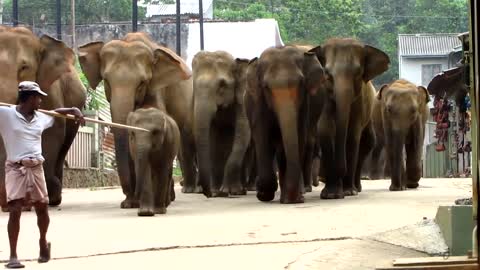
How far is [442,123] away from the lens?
2586cm

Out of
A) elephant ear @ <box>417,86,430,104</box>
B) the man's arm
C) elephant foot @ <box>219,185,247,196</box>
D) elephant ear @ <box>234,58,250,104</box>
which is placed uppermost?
elephant ear @ <box>234,58,250,104</box>

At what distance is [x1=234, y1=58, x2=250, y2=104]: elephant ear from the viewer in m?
15.6

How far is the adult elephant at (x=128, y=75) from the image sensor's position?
12867 millimetres

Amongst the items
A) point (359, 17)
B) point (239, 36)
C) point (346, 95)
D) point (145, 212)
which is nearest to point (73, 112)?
point (145, 212)

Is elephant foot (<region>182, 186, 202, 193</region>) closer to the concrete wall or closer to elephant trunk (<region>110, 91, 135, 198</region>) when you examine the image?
elephant trunk (<region>110, 91, 135, 198</region>)

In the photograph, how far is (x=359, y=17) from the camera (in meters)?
61.5

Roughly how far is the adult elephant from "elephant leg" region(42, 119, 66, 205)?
2.60ft

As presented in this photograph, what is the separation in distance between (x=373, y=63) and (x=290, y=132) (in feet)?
8.59

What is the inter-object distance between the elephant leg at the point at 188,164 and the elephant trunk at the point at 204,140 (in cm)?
157

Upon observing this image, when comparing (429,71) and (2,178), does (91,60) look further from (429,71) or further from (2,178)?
(429,71)

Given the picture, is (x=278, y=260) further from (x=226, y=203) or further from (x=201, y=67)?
(x=201, y=67)

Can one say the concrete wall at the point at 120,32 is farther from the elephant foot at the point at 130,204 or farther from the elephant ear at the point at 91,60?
the elephant foot at the point at 130,204

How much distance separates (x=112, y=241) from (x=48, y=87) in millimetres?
4379

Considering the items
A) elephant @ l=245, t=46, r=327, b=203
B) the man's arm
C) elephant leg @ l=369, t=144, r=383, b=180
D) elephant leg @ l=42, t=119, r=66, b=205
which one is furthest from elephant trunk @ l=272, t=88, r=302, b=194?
elephant leg @ l=369, t=144, r=383, b=180
